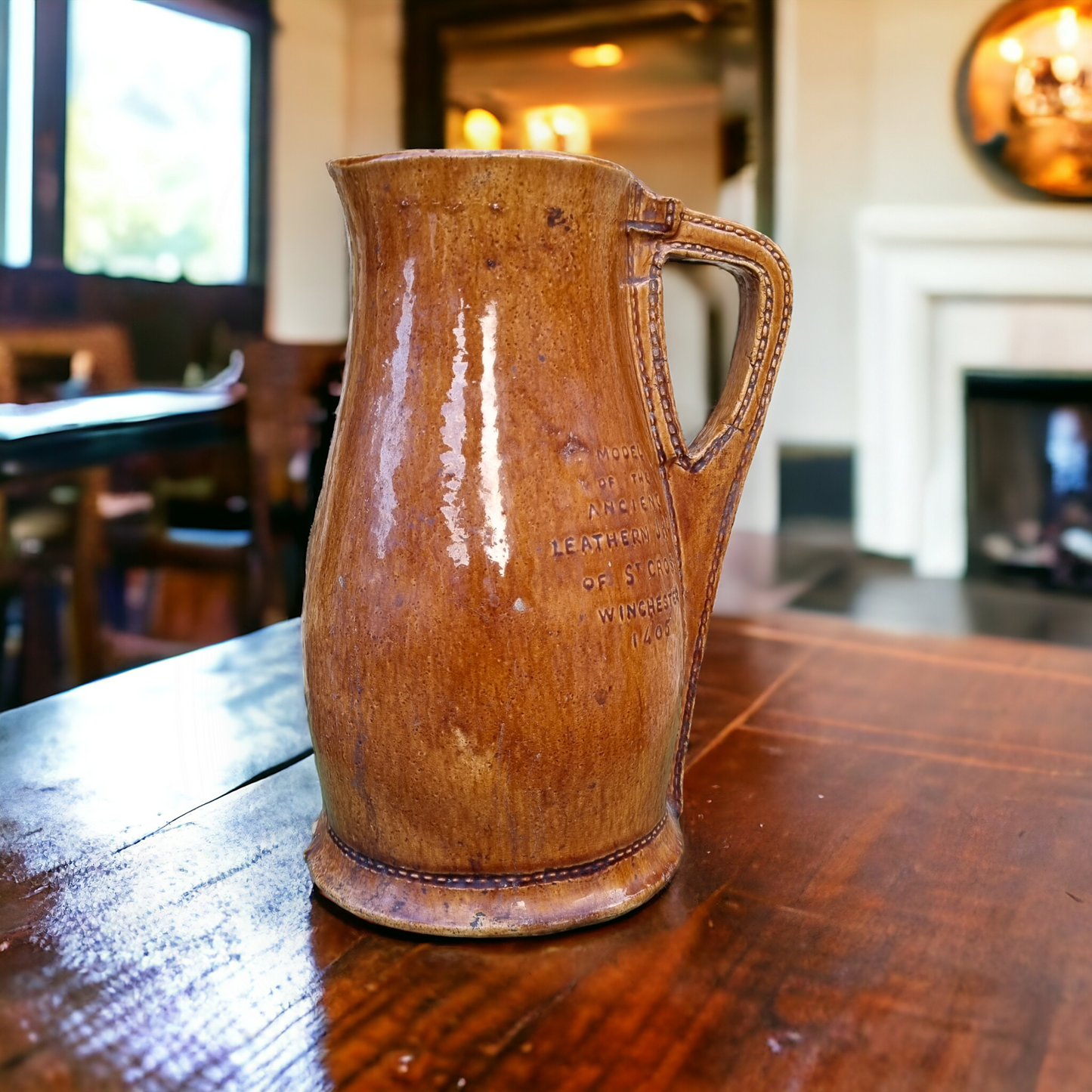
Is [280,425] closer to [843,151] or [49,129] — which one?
[49,129]

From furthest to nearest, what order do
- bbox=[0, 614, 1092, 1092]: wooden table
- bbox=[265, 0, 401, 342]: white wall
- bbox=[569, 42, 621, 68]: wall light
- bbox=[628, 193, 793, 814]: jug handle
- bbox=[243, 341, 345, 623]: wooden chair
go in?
bbox=[265, 0, 401, 342]: white wall, bbox=[569, 42, 621, 68]: wall light, bbox=[243, 341, 345, 623]: wooden chair, bbox=[628, 193, 793, 814]: jug handle, bbox=[0, 614, 1092, 1092]: wooden table

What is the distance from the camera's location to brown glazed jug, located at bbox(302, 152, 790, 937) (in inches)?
14.5

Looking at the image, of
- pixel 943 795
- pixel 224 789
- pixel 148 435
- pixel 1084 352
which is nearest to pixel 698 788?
pixel 943 795

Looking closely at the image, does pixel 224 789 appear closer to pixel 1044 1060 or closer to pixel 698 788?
pixel 698 788

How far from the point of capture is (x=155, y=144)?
115 inches

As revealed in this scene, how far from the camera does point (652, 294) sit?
418 millimetres

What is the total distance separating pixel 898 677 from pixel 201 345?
2.57 m

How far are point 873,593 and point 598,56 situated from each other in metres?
1.45

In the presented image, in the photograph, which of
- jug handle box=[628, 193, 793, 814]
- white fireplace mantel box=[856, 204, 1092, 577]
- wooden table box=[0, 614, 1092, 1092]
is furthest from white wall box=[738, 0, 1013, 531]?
jug handle box=[628, 193, 793, 814]

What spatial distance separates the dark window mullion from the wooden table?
2360 mm

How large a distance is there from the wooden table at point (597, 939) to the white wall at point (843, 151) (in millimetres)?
2150

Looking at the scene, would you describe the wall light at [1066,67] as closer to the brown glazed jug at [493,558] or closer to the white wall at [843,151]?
the white wall at [843,151]

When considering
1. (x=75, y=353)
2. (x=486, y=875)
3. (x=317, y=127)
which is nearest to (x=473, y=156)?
(x=486, y=875)

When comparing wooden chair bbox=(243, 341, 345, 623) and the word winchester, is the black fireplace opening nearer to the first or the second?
wooden chair bbox=(243, 341, 345, 623)
